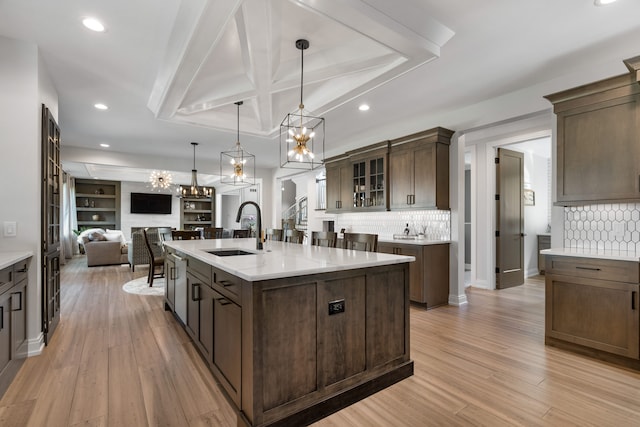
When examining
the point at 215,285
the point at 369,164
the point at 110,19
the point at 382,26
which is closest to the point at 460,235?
the point at 369,164

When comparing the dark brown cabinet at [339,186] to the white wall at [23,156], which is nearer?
the white wall at [23,156]

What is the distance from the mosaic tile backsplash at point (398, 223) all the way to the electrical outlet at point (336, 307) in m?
3.02

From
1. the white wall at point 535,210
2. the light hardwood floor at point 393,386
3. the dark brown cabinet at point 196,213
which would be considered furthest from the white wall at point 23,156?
the dark brown cabinet at point 196,213

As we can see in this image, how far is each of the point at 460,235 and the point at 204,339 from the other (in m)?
3.57

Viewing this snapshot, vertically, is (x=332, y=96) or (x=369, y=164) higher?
(x=332, y=96)

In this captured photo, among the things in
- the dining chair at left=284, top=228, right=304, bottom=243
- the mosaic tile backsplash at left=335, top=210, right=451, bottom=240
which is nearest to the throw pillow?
the mosaic tile backsplash at left=335, top=210, right=451, bottom=240

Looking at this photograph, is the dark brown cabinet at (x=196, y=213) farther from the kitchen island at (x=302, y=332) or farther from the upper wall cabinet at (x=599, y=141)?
the upper wall cabinet at (x=599, y=141)

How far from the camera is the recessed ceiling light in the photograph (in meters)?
2.45

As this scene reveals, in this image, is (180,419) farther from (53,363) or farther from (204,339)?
(53,363)

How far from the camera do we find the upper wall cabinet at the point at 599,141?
262 cm

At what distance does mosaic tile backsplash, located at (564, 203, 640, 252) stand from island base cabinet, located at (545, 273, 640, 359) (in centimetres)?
65

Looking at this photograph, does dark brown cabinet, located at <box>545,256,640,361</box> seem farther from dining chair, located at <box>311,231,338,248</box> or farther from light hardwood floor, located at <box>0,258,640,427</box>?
dining chair, located at <box>311,231,338,248</box>

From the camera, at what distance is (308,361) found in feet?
6.12

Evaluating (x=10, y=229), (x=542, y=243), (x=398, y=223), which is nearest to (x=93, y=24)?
(x=10, y=229)
